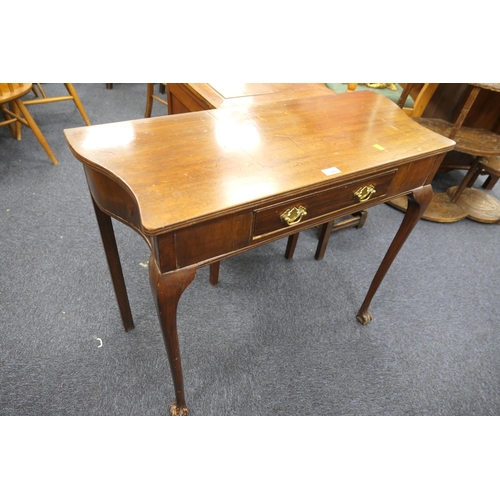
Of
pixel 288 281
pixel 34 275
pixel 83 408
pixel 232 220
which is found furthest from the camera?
pixel 288 281

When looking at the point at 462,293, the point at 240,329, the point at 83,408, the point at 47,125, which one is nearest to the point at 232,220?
the point at 240,329

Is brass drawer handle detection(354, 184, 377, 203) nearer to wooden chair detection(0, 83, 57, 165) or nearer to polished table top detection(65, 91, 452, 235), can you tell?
polished table top detection(65, 91, 452, 235)

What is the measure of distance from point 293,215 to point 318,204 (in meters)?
0.09

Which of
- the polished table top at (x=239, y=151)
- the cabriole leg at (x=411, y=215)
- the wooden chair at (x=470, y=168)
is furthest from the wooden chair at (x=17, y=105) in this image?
the wooden chair at (x=470, y=168)

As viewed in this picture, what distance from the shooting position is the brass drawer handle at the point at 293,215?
900 mm

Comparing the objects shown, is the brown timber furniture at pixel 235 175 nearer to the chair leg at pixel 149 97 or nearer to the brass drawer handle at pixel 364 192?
the brass drawer handle at pixel 364 192

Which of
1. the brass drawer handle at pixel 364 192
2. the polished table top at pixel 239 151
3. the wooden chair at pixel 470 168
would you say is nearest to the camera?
the polished table top at pixel 239 151

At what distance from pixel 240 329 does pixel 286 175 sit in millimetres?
893

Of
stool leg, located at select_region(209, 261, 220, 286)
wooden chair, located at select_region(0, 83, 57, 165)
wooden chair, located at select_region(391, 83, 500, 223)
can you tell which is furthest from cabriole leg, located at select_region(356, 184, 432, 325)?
wooden chair, located at select_region(0, 83, 57, 165)

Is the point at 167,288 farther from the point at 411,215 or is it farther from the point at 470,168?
the point at 470,168

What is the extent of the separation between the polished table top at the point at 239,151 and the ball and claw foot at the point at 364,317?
84 centimetres

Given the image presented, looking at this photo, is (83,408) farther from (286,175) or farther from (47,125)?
(47,125)

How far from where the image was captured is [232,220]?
0.81 m

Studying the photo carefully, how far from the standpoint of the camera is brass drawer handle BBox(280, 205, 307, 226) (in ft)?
2.95
